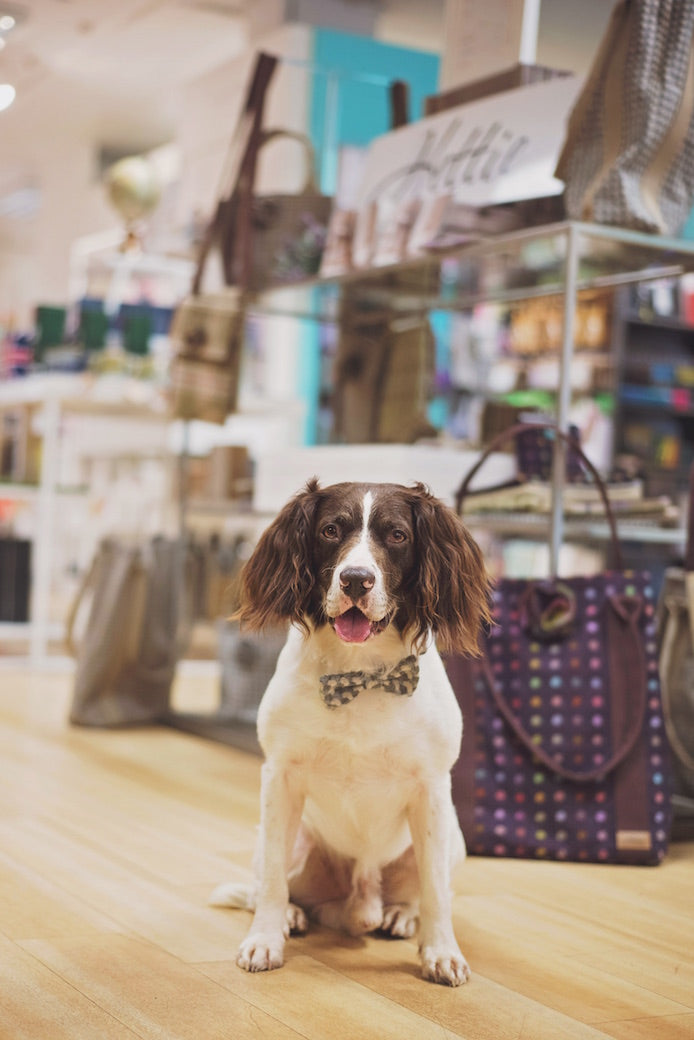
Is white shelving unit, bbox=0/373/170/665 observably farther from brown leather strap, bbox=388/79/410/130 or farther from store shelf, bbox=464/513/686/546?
store shelf, bbox=464/513/686/546

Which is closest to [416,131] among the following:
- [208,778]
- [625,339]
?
[208,778]

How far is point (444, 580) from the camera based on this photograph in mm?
1998

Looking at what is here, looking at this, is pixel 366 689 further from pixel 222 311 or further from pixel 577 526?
pixel 222 311

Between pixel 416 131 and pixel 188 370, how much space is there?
1123 mm

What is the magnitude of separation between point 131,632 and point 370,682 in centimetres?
264

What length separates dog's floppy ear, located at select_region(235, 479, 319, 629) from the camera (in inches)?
78.8

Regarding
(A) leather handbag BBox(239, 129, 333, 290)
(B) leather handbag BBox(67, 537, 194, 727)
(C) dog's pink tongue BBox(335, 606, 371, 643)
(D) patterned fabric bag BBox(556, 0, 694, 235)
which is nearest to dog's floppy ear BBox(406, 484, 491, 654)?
(C) dog's pink tongue BBox(335, 606, 371, 643)

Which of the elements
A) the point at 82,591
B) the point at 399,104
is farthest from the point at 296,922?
the point at 399,104

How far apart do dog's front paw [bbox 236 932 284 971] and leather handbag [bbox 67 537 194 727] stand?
252 centimetres

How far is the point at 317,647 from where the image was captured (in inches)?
80.0

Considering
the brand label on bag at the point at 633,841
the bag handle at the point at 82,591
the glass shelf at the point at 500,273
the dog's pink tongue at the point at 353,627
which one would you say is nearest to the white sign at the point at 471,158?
the glass shelf at the point at 500,273

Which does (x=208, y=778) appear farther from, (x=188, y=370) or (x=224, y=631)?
(x=188, y=370)

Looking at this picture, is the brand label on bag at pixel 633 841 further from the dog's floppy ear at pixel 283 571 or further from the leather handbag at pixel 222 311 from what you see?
the leather handbag at pixel 222 311

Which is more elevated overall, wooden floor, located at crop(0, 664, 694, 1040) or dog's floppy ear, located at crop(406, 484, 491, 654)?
dog's floppy ear, located at crop(406, 484, 491, 654)
